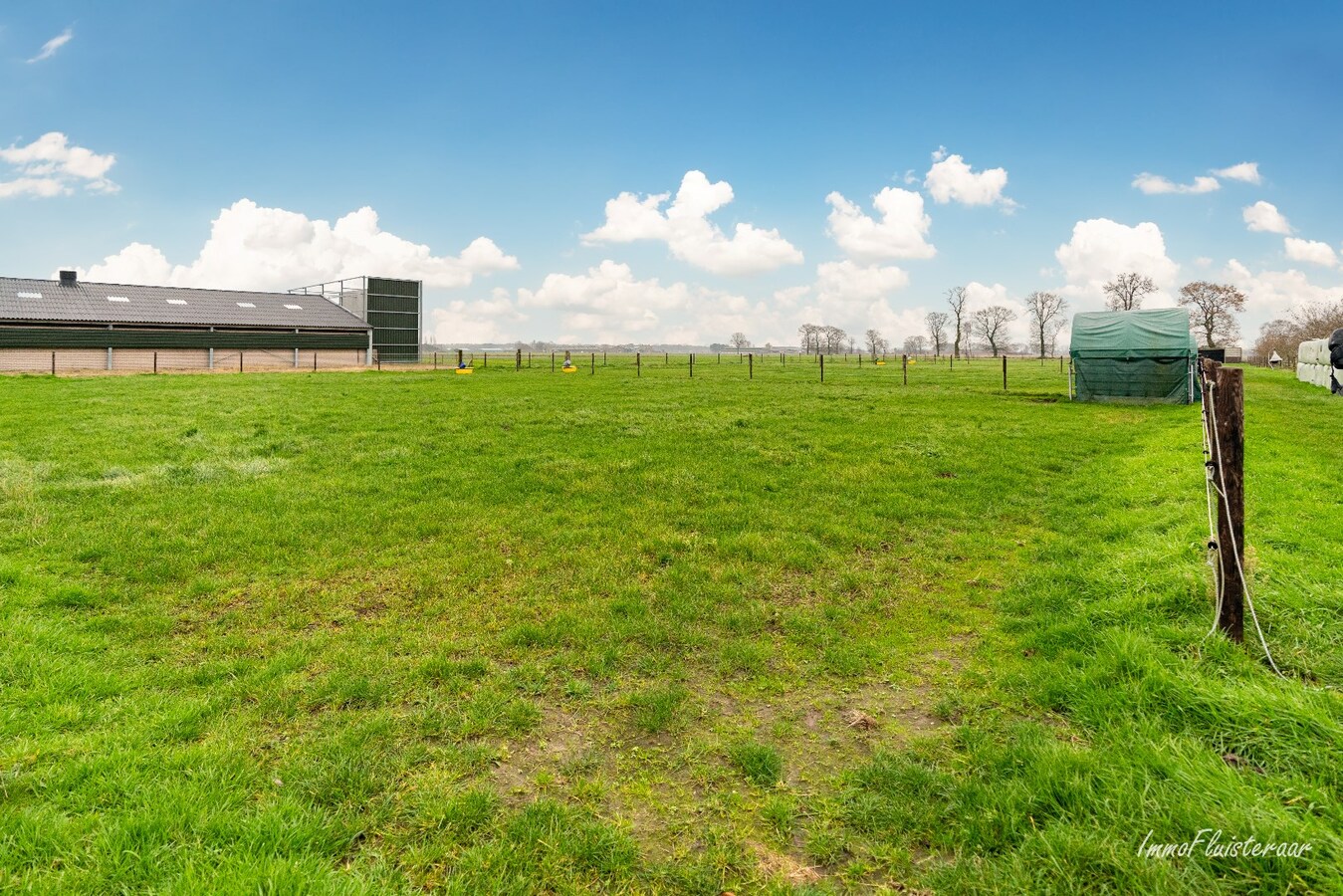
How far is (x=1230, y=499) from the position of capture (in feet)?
15.0

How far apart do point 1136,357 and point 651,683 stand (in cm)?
2466

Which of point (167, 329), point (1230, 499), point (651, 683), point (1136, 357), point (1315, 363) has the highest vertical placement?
point (167, 329)

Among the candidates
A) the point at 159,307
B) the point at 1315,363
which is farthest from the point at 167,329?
the point at 1315,363

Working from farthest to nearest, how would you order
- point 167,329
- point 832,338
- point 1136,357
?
point 832,338 < point 167,329 < point 1136,357

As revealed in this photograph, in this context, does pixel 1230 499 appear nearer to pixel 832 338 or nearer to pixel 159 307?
pixel 159 307

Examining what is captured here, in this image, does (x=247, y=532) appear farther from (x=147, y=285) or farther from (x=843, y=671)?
(x=147, y=285)

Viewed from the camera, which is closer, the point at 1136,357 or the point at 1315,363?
the point at 1136,357

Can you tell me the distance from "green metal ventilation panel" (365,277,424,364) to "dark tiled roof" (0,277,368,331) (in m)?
2.58

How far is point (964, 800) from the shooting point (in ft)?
10.9

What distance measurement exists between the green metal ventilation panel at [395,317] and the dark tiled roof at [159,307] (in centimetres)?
258

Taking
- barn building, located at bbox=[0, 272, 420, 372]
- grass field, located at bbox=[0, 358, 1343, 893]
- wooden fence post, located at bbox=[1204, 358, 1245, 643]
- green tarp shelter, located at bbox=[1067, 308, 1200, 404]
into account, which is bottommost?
grass field, located at bbox=[0, 358, 1343, 893]

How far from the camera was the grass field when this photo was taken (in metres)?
2.97
